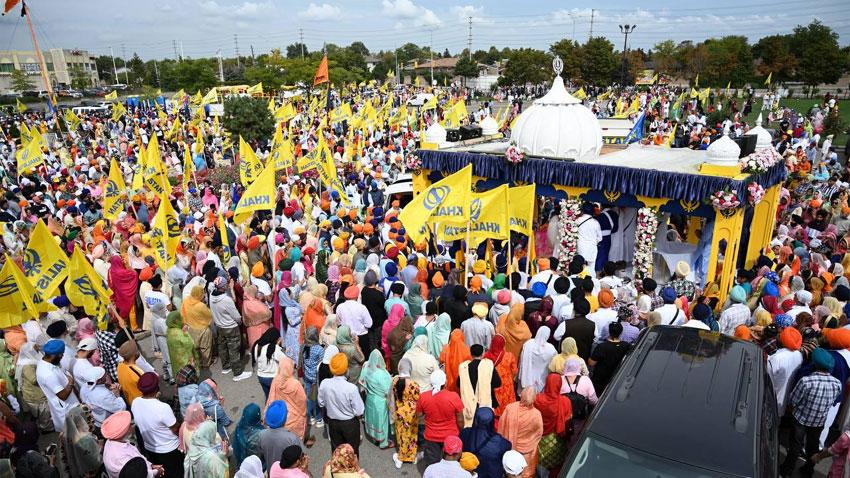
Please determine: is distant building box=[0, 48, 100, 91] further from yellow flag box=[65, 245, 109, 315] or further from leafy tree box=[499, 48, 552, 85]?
yellow flag box=[65, 245, 109, 315]

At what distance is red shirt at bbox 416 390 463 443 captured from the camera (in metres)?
5.50

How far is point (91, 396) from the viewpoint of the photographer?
5734 mm

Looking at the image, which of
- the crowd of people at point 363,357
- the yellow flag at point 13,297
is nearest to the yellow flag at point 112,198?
the crowd of people at point 363,357

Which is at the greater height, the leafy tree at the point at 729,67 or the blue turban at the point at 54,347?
the leafy tree at the point at 729,67

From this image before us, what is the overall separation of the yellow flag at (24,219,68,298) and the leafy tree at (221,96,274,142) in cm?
1874

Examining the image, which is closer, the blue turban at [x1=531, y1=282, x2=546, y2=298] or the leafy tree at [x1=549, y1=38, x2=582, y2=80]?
the blue turban at [x1=531, y1=282, x2=546, y2=298]

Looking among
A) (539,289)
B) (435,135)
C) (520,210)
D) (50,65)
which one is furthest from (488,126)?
(50,65)

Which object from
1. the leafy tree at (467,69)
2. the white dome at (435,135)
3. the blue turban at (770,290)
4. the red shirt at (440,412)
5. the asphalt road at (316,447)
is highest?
the leafy tree at (467,69)

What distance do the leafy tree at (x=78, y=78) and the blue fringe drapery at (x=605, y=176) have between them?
96.8 metres

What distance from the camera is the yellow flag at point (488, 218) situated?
27.9 ft

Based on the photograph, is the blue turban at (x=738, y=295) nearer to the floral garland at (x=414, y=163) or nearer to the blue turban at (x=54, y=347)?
the floral garland at (x=414, y=163)

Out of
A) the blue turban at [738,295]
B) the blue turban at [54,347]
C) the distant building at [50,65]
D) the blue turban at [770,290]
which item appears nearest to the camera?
the blue turban at [54,347]

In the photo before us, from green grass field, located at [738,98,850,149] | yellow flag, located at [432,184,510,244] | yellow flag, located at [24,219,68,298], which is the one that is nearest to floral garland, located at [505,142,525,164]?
yellow flag, located at [432,184,510,244]

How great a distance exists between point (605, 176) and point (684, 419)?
6.90 m
